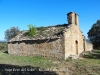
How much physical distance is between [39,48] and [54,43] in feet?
7.84

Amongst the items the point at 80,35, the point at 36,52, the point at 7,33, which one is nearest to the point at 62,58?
the point at 36,52

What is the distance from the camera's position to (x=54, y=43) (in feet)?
53.3

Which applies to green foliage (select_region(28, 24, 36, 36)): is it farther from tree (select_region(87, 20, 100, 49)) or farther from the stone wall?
tree (select_region(87, 20, 100, 49))

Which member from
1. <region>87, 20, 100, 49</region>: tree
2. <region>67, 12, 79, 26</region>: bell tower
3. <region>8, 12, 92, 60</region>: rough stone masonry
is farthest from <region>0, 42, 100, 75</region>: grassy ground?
<region>87, 20, 100, 49</region>: tree

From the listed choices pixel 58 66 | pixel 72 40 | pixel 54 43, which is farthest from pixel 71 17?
pixel 58 66

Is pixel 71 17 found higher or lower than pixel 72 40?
higher

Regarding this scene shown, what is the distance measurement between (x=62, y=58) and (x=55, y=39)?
7.94 feet

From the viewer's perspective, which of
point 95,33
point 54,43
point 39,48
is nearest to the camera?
point 54,43

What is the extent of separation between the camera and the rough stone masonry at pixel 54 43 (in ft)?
52.2

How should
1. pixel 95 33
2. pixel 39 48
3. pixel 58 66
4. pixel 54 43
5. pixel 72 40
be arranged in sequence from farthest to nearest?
1. pixel 95 33
2. pixel 72 40
3. pixel 39 48
4. pixel 54 43
5. pixel 58 66

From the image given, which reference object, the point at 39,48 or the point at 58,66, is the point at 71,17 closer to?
the point at 39,48

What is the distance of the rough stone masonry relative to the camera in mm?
15922

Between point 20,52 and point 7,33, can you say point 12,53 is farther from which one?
point 7,33

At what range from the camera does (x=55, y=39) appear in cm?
1619
